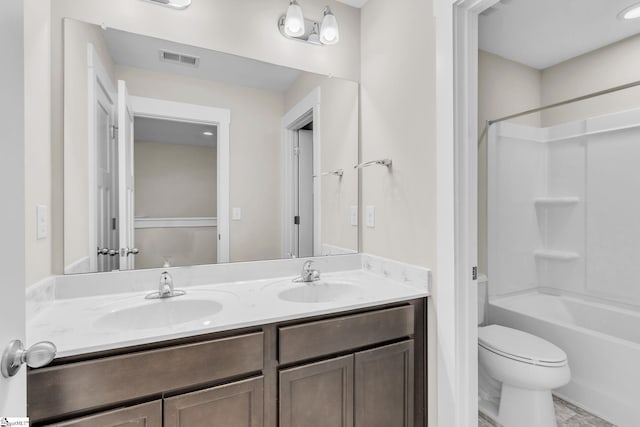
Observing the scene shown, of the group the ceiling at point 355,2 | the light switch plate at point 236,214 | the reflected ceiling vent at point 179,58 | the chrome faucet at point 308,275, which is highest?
the ceiling at point 355,2

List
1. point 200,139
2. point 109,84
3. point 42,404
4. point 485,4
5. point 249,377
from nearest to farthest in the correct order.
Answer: point 42,404, point 249,377, point 485,4, point 109,84, point 200,139

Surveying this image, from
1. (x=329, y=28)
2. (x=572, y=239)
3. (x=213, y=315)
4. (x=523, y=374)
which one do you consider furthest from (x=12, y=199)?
(x=572, y=239)

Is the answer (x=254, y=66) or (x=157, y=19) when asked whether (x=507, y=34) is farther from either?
(x=157, y=19)

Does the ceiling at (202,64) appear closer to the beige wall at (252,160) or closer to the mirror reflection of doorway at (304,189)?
the beige wall at (252,160)

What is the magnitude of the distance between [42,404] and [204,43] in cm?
153

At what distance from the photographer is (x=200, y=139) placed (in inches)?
62.2

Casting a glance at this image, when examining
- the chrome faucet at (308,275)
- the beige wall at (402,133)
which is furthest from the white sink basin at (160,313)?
the beige wall at (402,133)

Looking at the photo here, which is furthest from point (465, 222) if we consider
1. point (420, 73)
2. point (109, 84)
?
point (109, 84)

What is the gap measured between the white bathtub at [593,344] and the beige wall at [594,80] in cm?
142

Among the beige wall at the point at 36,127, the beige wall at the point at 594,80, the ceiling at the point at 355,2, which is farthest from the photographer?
the beige wall at the point at 594,80

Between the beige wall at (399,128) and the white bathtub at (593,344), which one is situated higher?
the beige wall at (399,128)

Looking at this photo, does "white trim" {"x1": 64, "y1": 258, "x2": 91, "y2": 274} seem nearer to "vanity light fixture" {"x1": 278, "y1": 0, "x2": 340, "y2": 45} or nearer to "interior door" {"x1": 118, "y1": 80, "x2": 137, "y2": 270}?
"interior door" {"x1": 118, "y1": 80, "x2": 137, "y2": 270}

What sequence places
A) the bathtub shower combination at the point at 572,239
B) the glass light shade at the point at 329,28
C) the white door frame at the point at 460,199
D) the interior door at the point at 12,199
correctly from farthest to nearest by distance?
the bathtub shower combination at the point at 572,239
the glass light shade at the point at 329,28
the white door frame at the point at 460,199
the interior door at the point at 12,199

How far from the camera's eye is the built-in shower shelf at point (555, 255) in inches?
95.6
